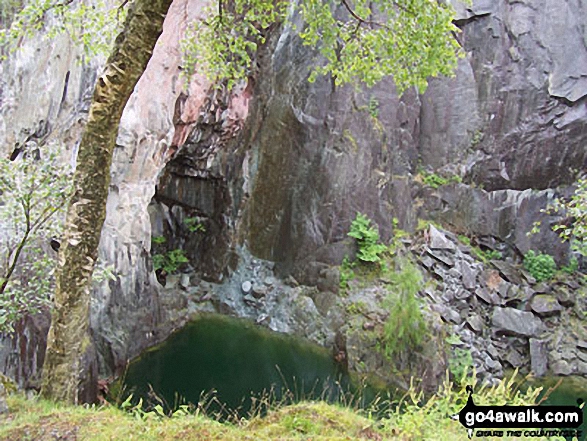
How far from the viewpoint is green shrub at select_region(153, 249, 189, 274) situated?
15227mm

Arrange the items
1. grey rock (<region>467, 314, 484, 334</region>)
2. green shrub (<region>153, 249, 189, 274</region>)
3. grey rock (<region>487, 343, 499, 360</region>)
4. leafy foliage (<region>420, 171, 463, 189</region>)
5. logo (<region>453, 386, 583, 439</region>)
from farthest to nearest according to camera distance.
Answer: leafy foliage (<region>420, 171, 463, 189</region>), green shrub (<region>153, 249, 189, 274</region>), grey rock (<region>467, 314, 484, 334</region>), grey rock (<region>487, 343, 499, 360</region>), logo (<region>453, 386, 583, 439</region>)

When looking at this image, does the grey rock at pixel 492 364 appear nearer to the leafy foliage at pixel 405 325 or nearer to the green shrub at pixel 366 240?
the leafy foliage at pixel 405 325

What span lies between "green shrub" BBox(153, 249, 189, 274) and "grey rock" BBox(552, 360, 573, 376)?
11795 mm

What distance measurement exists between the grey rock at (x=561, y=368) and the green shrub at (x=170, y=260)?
38.7 feet

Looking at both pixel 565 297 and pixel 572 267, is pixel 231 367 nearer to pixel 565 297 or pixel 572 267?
pixel 565 297

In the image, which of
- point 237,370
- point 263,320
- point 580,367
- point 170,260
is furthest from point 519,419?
point 170,260

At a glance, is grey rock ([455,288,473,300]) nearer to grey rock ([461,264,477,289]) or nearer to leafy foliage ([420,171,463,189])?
grey rock ([461,264,477,289])

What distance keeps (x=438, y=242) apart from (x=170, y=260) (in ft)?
29.9

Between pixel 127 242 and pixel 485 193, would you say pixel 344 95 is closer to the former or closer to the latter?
pixel 485 193

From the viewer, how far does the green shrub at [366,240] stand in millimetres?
13719

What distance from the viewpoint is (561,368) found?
1221 centimetres

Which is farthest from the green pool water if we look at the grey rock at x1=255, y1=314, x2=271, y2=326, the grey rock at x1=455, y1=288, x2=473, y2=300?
the grey rock at x1=455, y1=288, x2=473, y2=300

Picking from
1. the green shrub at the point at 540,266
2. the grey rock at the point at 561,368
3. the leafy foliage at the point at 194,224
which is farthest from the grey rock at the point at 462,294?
the leafy foliage at the point at 194,224

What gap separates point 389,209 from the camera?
14.7m
